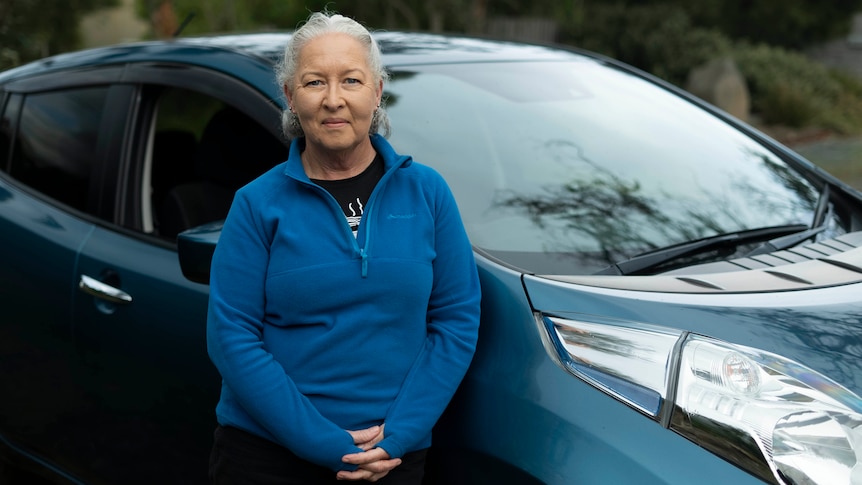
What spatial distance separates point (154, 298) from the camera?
259 centimetres

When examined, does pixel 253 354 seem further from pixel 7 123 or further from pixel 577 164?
pixel 7 123

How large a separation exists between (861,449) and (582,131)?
133 centimetres

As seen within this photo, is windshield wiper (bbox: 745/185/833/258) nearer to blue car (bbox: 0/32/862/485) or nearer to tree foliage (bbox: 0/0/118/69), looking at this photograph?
blue car (bbox: 0/32/862/485)

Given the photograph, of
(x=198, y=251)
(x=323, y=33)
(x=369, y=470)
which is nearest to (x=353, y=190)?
(x=323, y=33)

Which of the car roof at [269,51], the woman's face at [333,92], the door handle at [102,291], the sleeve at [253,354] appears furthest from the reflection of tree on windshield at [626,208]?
the door handle at [102,291]

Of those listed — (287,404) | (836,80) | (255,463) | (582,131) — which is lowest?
(255,463)

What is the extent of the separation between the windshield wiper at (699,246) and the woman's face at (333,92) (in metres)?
0.66

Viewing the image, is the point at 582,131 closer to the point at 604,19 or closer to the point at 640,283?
the point at 640,283

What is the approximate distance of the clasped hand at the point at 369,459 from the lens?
1.86 meters

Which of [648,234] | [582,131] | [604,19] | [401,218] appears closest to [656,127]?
[582,131]

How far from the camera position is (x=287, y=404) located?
1857 millimetres

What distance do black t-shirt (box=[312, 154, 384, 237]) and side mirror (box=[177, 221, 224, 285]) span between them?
1.15 feet

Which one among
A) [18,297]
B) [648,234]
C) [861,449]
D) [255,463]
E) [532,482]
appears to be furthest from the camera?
[18,297]

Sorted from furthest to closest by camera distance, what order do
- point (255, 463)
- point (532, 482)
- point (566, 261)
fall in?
point (566, 261)
point (255, 463)
point (532, 482)
